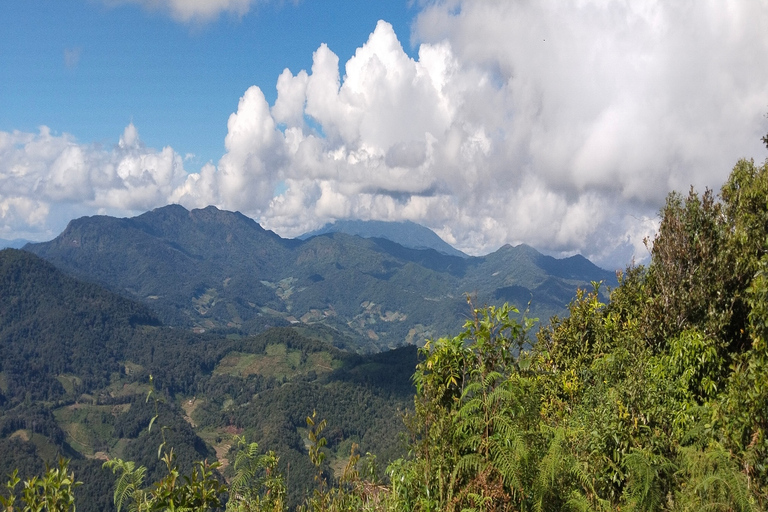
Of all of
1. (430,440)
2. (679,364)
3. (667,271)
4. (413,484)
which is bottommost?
(413,484)

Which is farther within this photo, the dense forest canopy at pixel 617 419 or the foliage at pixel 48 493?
the dense forest canopy at pixel 617 419

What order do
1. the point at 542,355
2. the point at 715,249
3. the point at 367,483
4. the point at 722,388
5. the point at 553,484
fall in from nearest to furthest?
the point at 553,484 < the point at 367,483 < the point at 722,388 < the point at 715,249 < the point at 542,355

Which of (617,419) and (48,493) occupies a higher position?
(617,419)

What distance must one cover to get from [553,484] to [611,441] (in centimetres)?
335

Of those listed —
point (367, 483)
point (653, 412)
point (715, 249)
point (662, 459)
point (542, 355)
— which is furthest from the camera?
point (542, 355)

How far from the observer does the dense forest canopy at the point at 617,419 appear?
15.5 feet

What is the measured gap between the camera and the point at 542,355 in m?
17.5

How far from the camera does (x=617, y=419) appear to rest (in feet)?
25.0

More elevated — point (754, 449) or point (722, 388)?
point (722, 388)

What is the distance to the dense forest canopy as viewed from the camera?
4.73m

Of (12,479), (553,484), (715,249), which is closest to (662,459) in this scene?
(553,484)

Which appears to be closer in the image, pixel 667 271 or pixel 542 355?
pixel 667 271

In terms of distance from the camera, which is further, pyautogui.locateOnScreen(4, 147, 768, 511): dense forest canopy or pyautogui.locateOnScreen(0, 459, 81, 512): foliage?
pyautogui.locateOnScreen(4, 147, 768, 511): dense forest canopy

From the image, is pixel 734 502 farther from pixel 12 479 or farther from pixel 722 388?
pixel 12 479
